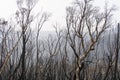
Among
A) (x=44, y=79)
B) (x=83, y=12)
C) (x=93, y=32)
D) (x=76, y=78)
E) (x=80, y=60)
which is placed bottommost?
(x=44, y=79)

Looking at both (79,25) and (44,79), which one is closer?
(79,25)

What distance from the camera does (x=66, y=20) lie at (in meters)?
23.3

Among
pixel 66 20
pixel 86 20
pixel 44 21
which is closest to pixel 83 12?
pixel 86 20

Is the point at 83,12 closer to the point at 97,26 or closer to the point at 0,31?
the point at 97,26

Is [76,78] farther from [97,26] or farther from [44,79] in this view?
[44,79]

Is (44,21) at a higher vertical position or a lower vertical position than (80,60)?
higher

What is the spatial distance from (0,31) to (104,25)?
1006cm

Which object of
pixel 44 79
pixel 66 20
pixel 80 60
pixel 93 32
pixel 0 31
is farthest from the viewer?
pixel 44 79

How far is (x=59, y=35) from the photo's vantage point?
105 ft

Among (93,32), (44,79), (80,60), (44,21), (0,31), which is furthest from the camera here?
(44,79)

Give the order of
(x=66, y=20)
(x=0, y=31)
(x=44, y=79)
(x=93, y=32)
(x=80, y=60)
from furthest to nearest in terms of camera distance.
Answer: (x=44, y=79)
(x=0, y=31)
(x=66, y=20)
(x=93, y=32)
(x=80, y=60)

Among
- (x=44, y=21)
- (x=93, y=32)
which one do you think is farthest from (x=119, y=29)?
(x=44, y=21)

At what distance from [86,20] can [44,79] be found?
36.3 feet

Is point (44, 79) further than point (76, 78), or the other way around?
point (44, 79)
